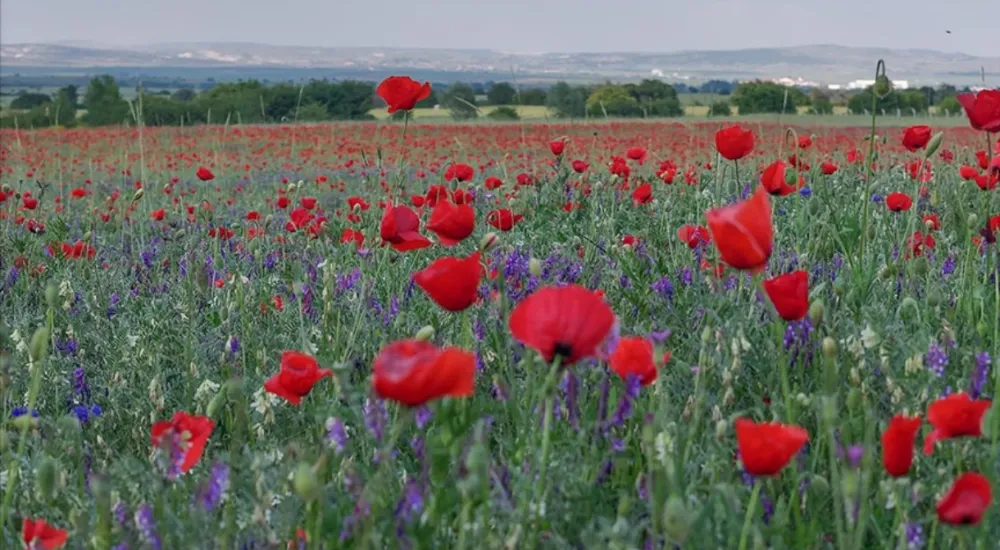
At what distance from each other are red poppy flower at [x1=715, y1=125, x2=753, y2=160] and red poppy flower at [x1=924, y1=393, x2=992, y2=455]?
1.59 meters

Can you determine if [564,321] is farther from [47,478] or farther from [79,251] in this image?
[79,251]

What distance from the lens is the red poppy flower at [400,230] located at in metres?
2.11

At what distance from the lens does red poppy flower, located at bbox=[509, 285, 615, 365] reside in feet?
4.24

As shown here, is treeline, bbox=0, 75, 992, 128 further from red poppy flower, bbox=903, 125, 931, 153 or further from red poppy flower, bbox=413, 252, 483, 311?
red poppy flower, bbox=413, 252, 483, 311

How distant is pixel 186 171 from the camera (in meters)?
12.4

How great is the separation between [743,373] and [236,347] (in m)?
1.09

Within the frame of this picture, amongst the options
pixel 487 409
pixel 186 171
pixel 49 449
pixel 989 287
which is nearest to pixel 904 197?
pixel 989 287

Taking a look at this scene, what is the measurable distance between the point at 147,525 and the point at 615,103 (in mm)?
19156

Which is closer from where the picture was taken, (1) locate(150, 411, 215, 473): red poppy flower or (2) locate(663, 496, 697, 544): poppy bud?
(2) locate(663, 496, 697, 544): poppy bud

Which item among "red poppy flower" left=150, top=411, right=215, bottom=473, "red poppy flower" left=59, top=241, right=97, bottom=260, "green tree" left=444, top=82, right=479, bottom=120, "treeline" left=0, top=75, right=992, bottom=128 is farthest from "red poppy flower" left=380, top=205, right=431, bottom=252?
"treeline" left=0, top=75, right=992, bottom=128

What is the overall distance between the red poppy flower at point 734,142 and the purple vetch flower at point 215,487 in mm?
1725

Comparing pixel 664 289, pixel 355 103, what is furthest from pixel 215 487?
pixel 355 103

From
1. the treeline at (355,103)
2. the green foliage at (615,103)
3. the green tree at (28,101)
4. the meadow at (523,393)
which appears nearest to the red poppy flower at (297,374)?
the meadow at (523,393)

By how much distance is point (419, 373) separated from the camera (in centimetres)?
117
